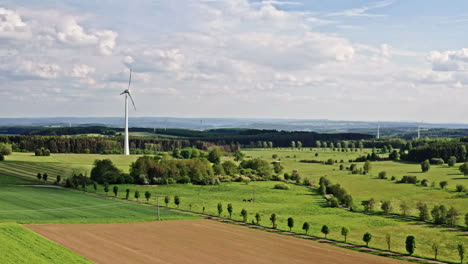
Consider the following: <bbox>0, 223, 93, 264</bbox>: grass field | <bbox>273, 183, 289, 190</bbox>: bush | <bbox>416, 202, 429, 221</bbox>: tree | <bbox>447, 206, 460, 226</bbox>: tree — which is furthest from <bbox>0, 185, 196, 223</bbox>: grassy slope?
<bbox>273, 183, 289, 190</bbox>: bush

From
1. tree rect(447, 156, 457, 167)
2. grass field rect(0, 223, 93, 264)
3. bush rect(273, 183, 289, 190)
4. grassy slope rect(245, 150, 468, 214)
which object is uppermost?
tree rect(447, 156, 457, 167)

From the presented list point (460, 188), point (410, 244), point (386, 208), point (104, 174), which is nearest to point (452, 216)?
point (386, 208)

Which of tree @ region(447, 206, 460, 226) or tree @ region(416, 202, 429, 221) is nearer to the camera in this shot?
tree @ region(447, 206, 460, 226)

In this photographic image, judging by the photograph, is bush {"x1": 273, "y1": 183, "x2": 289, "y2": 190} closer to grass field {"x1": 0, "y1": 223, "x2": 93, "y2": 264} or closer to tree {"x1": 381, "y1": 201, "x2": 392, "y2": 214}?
tree {"x1": 381, "y1": 201, "x2": 392, "y2": 214}

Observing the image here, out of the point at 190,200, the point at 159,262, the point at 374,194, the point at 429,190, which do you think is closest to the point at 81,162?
the point at 190,200

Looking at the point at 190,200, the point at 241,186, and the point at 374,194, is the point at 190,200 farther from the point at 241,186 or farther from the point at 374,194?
the point at 374,194

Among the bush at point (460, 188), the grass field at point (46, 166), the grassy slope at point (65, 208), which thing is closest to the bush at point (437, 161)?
the bush at point (460, 188)
